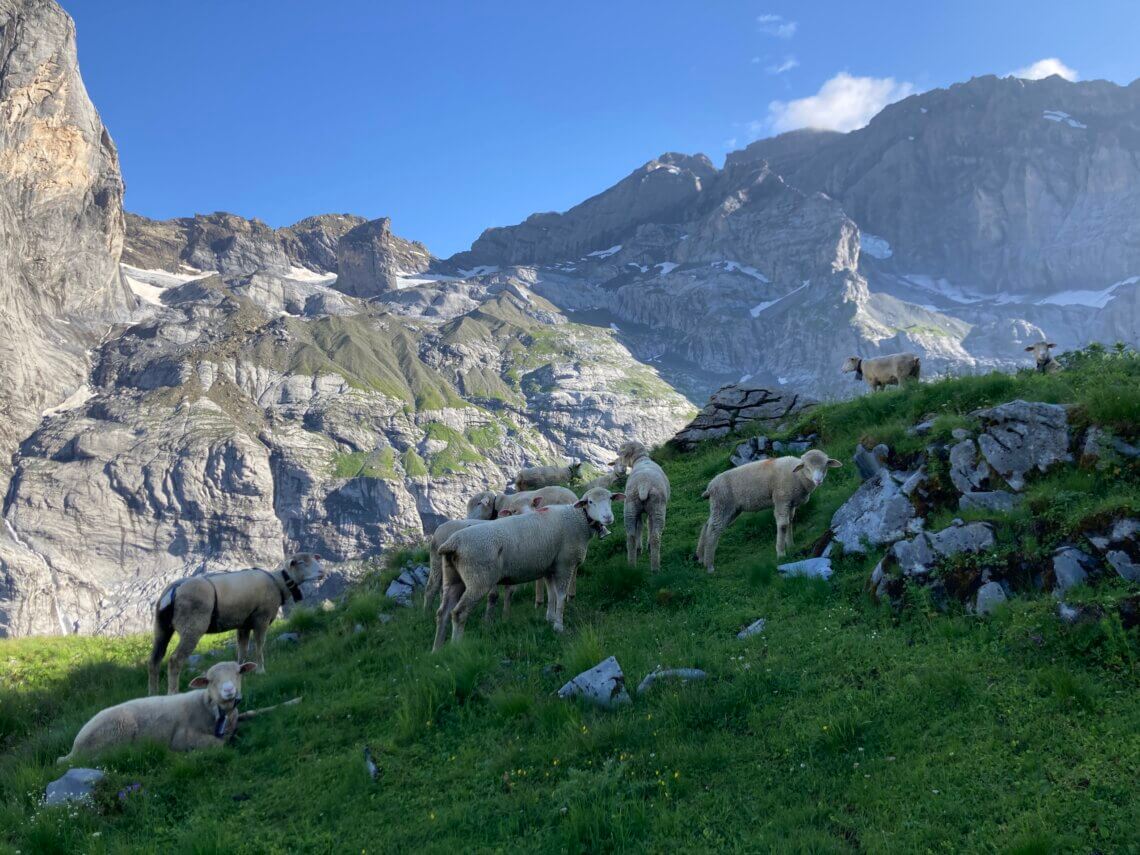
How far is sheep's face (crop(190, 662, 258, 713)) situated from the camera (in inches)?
396

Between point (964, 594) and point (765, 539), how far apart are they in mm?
6069

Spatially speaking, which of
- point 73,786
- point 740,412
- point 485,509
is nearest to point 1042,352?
point 740,412

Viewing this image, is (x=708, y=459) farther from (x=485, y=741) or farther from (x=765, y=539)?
(x=485, y=741)

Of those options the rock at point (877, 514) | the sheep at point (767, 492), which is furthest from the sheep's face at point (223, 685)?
the rock at point (877, 514)

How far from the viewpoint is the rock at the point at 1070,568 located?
886 cm

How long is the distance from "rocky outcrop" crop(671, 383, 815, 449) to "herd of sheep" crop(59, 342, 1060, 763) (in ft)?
38.9

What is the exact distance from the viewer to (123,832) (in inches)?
298

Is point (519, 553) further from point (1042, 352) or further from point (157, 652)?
point (1042, 352)

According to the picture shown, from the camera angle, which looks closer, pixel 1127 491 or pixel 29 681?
pixel 1127 491

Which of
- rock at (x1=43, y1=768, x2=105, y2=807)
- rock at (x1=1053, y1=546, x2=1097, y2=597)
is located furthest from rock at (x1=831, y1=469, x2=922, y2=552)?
rock at (x1=43, y1=768, x2=105, y2=807)

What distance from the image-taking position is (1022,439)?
40.4 feet

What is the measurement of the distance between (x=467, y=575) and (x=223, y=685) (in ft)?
13.4

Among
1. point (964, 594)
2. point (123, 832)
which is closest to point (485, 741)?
point (123, 832)

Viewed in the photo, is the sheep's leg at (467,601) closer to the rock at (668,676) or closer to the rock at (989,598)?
the rock at (668,676)
